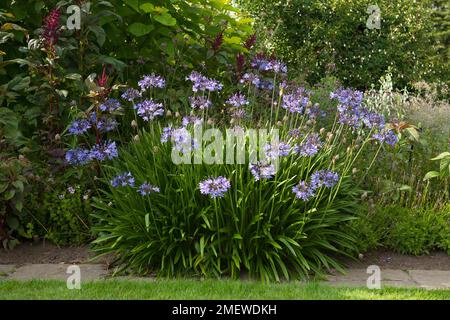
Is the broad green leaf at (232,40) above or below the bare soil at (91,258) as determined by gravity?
above

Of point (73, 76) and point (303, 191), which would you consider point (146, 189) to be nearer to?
point (303, 191)

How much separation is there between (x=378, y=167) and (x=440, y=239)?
2.80 feet

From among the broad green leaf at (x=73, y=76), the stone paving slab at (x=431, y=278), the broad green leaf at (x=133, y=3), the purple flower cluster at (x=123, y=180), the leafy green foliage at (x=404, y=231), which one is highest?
the broad green leaf at (x=133, y=3)

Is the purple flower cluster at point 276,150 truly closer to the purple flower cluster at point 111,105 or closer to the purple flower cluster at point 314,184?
the purple flower cluster at point 314,184

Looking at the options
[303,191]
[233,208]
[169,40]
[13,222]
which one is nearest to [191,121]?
[233,208]

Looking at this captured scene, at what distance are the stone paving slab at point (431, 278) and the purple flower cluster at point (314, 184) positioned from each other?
3.02ft

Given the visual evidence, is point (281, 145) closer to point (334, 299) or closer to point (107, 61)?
point (334, 299)

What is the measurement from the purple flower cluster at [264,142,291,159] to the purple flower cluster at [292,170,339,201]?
0.79 feet

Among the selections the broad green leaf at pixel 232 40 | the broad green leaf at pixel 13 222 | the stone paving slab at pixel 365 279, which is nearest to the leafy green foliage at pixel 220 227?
the stone paving slab at pixel 365 279

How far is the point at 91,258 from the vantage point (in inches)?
198

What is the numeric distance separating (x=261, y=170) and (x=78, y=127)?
157cm

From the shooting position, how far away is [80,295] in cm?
412

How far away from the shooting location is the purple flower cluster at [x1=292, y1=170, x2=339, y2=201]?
444 cm

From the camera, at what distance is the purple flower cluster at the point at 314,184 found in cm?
444
